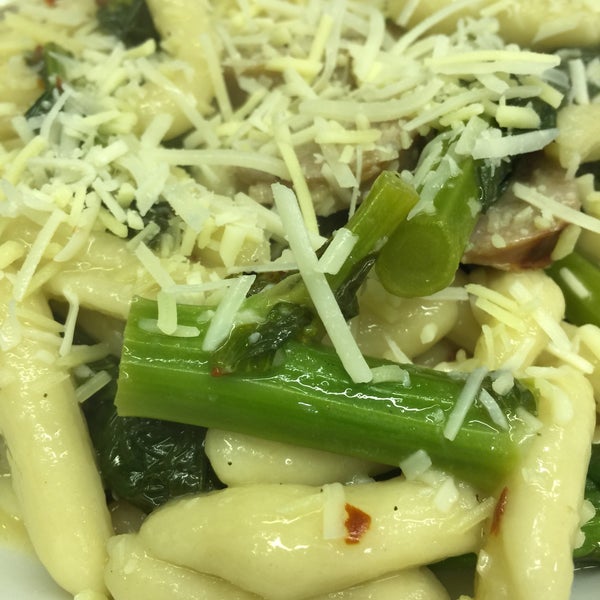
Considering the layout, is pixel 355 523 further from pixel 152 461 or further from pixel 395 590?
pixel 152 461

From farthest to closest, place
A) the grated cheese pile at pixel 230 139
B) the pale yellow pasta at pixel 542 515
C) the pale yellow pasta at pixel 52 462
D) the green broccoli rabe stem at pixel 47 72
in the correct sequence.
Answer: the green broccoli rabe stem at pixel 47 72
the grated cheese pile at pixel 230 139
the pale yellow pasta at pixel 52 462
the pale yellow pasta at pixel 542 515

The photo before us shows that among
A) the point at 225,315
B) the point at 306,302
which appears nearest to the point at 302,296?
the point at 306,302

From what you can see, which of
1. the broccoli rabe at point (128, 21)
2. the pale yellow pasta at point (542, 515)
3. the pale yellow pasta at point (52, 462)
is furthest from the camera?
the broccoli rabe at point (128, 21)

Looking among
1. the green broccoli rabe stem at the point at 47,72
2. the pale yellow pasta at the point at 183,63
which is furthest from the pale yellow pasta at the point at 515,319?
the green broccoli rabe stem at the point at 47,72

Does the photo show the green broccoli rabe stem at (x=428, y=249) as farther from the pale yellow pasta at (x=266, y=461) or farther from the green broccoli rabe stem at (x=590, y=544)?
the green broccoli rabe stem at (x=590, y=544)

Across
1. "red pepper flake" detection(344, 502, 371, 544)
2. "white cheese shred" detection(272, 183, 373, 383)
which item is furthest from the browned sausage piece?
"red pepper flake" detection(344, 502, 371, 544)

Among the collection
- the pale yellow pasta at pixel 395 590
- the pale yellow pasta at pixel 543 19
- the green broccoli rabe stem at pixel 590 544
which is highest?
the pale yellow pasta at pixel 543 19

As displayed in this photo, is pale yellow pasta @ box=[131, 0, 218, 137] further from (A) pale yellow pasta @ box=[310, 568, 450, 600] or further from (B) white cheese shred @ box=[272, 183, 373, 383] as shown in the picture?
(A) pale yellow pasta @ box=[310, 568, 450, 600]
